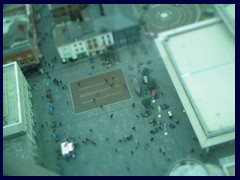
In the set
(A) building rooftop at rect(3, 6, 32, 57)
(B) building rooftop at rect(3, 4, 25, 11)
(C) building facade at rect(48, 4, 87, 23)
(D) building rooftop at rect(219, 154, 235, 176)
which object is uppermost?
(B) building rooftop at rect(3, 4, 25, 11)

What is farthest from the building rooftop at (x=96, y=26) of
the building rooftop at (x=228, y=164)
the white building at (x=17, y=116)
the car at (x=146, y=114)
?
the building rooftop at (x=228, y=164)

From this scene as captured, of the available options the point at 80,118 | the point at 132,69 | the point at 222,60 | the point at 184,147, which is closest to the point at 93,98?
the point at 80,118

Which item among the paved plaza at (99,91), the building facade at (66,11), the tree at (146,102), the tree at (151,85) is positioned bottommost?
the tree at (146,102)

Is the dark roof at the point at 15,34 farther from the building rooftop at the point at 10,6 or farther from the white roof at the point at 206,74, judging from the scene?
the white roof at the point at 206,74

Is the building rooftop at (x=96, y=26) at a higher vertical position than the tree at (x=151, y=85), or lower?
higher

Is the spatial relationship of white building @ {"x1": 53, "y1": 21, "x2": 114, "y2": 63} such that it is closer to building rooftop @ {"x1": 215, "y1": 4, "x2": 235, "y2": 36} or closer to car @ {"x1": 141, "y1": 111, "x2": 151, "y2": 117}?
car @ {"x1": 141, "y1": 111, "x2": 151, "y2": 117}

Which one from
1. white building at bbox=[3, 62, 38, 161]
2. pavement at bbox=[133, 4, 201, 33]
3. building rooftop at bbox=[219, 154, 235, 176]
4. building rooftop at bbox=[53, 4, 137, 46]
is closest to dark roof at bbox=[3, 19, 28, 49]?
white building at bbox=[3, 62, 38, 161]

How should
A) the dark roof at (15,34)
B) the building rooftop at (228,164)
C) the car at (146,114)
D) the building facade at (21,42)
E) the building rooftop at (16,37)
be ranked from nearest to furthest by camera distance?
the building rooftop at (228,164), the car at (146,114), the building rooftop at (16,37), the building facade at (21,42), the dark roof at (15,34)
